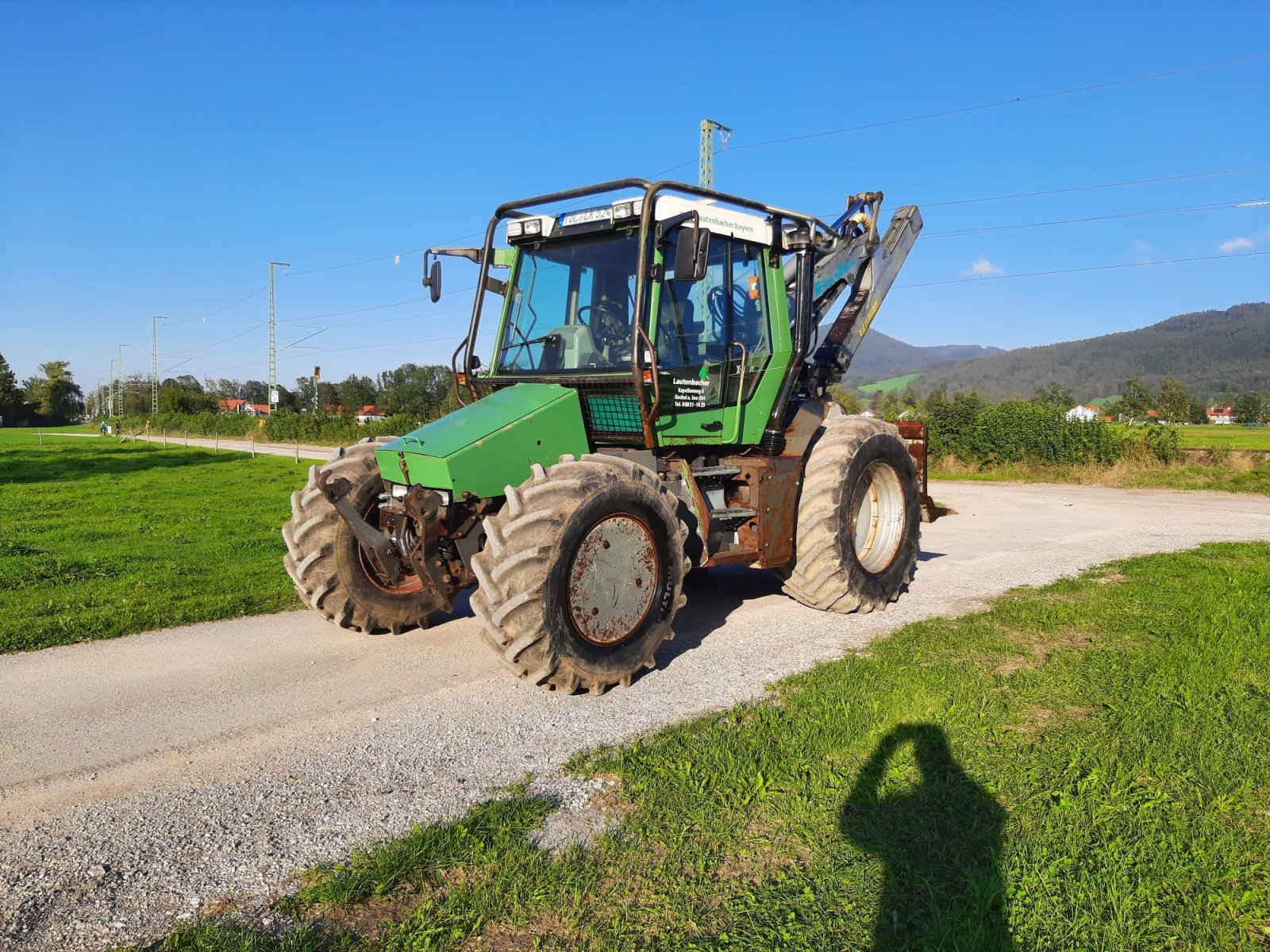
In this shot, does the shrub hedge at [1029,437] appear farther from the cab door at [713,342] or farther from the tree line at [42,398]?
the tree line at [42,398]

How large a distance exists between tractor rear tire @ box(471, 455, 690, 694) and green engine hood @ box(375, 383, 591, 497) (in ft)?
1.60

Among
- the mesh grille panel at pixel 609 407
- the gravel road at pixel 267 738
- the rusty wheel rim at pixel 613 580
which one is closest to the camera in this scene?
the gravel road at pixel 267 738

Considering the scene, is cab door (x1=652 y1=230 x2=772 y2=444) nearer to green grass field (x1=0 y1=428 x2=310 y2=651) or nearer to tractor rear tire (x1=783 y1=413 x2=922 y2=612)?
tractor rear tire (x1=783 y1=413 x2=922 y2=612)

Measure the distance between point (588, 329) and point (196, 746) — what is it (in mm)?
3969

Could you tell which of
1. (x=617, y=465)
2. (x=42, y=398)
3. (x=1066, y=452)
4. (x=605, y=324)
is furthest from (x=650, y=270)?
(x=42, y=398)

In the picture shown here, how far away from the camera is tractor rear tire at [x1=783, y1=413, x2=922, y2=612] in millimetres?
7754

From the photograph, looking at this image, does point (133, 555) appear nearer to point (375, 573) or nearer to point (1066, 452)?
point (375, 573)

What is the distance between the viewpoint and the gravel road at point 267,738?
3.54m

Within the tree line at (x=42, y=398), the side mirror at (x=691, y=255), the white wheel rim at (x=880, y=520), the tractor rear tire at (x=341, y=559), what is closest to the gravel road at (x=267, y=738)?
the tractor rear tire at (x=341, y=559)

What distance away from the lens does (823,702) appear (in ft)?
18.0

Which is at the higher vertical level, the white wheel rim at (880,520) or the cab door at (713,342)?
the cab door at (713,342)

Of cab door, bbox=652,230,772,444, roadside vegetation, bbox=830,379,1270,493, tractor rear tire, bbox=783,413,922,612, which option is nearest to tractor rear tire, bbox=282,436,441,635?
cab door, bbox=652,230,772,444

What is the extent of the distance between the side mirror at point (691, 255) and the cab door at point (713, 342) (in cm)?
70

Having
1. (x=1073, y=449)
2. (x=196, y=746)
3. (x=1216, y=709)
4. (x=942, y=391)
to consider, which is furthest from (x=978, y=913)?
(x=942, y=391)
